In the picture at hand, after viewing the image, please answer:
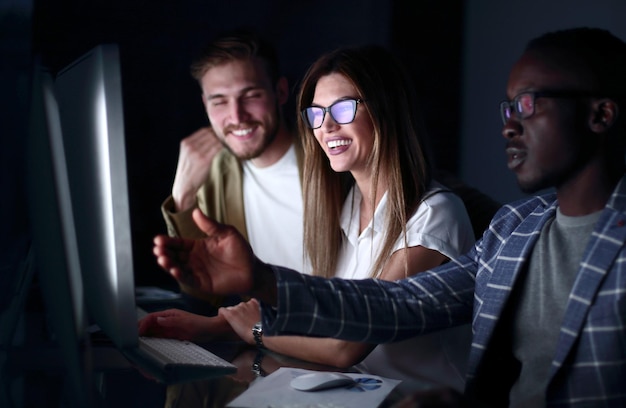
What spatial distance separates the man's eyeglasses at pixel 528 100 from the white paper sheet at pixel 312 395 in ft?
1.69

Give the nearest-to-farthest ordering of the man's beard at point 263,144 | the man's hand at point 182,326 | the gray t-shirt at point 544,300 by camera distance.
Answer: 1. the gray t-shirt at point 544,300
2. the man's hand at point 182,326
3. the man's beard at point 263,144

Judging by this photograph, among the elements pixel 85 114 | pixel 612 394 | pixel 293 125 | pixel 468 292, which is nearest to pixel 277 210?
pixel 293 125

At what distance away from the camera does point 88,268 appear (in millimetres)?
1328

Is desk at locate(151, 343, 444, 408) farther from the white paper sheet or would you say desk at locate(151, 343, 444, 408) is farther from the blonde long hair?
the blonde long hair

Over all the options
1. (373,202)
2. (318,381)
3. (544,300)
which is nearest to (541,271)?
(544,300)

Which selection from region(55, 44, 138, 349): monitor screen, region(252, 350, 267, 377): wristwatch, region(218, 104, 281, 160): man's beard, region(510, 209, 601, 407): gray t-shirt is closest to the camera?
region(55, 44, 138, 349): monitor screen

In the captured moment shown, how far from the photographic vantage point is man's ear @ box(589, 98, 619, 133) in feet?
3.69

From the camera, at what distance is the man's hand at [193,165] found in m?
2.85

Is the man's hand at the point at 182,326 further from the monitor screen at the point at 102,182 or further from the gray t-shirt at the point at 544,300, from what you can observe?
the gray t-shirt at the point at 544,300

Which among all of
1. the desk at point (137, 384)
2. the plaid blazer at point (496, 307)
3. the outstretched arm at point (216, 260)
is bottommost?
the desk at point (137, 384)

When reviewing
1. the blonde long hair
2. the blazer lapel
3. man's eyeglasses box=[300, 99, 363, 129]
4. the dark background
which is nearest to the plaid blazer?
the blazer lapel

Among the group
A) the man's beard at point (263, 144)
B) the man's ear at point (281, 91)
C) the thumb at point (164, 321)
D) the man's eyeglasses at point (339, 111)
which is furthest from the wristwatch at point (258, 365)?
the man's ear at point (281, 91)

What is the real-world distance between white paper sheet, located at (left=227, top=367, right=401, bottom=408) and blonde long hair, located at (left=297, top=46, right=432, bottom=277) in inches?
20.6

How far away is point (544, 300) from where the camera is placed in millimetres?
1201
